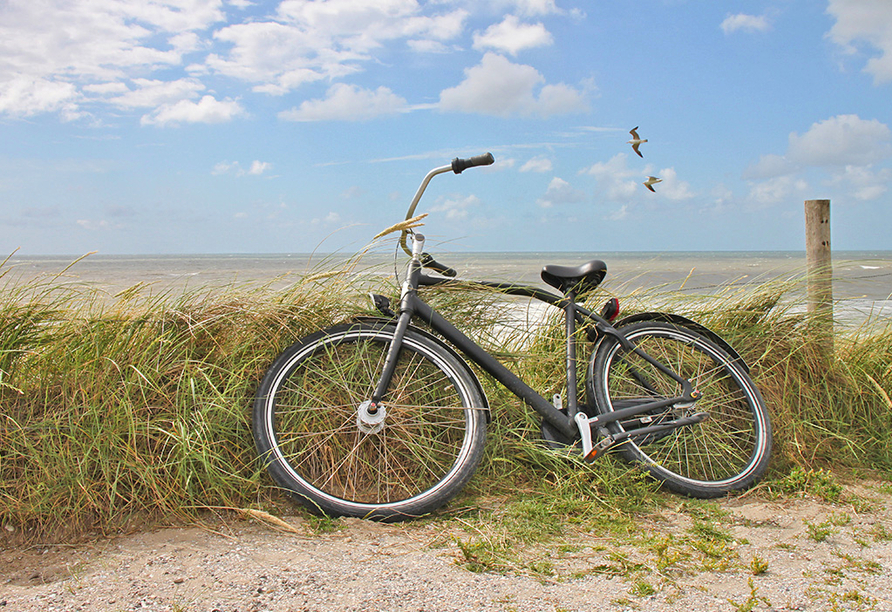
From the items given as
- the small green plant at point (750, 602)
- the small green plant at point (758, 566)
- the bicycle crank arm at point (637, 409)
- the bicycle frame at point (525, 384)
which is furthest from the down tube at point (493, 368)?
the small green plant at point (750, 602)

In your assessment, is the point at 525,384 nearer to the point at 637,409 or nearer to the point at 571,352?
the point at 571,352

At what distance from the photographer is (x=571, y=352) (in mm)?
3547

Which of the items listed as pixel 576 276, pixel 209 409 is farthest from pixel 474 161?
pixel 209 409

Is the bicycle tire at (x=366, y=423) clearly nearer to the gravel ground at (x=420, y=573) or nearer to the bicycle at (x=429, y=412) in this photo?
the bicycle at (x=429, y=412)

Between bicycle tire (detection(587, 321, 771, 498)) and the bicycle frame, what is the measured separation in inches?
3.1

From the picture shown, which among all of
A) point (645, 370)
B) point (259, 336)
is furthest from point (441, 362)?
point (645, 370)

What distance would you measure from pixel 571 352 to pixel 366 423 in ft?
4.00

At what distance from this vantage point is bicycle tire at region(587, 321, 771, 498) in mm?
3484

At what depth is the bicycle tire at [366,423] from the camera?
10.3 feet

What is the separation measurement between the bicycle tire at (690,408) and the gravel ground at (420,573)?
49 centimetres

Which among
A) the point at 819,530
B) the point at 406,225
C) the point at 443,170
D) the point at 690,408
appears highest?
A: the point at 443,170

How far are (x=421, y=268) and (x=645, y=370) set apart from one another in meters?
1.55

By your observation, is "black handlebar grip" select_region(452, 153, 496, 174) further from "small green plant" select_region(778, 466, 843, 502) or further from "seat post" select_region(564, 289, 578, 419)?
"small green plant" select_region(778, 466, 843, 502)

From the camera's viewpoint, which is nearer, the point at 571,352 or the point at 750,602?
the point at 750,602
